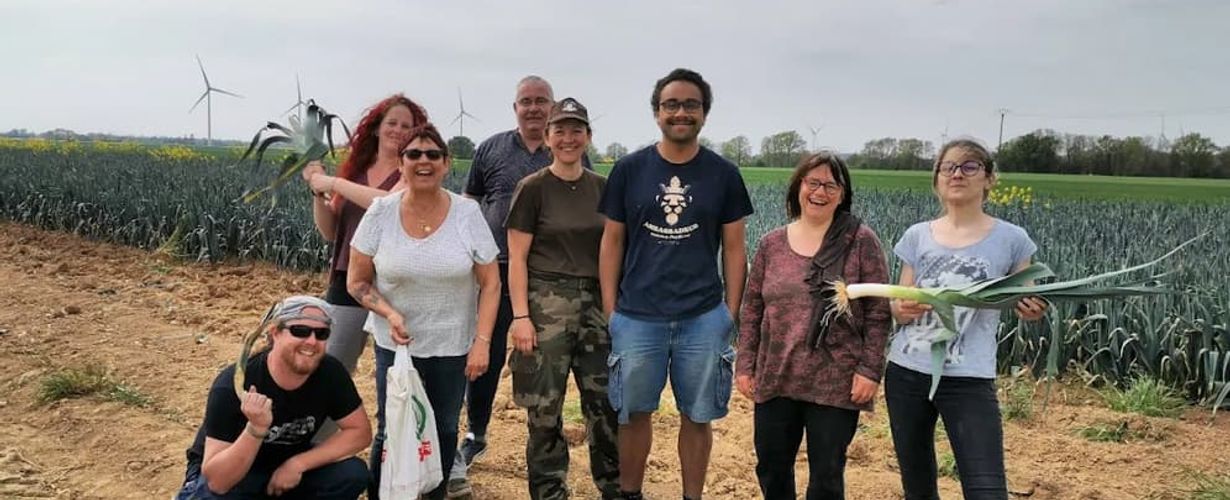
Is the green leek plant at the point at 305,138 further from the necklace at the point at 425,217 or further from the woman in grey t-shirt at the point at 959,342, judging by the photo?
the woman in grey t-shirt at the point at 959,342

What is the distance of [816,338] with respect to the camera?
2506 mm

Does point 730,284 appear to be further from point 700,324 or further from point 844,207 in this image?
point 844,207

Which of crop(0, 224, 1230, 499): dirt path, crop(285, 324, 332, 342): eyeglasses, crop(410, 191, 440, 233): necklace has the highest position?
crop(410, 191, 440, 233): necklace

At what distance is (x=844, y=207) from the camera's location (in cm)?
264

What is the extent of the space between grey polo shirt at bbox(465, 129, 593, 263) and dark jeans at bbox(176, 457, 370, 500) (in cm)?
102

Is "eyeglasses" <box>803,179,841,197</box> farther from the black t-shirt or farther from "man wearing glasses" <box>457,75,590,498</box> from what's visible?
the black t-shirt

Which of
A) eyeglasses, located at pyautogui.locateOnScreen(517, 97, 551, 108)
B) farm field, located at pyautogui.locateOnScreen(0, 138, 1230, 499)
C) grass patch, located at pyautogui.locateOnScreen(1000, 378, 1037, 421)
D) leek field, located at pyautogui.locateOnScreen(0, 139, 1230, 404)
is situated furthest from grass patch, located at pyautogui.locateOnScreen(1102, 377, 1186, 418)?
eyeglasses, located at pyautogui.locateOnScreen(517, 97, 551, 108)

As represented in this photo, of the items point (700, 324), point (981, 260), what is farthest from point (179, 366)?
point (981, 260)

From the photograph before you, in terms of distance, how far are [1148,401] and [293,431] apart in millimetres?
4313

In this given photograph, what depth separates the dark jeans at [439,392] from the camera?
287cm

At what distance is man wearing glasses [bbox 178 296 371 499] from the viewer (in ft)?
8.24

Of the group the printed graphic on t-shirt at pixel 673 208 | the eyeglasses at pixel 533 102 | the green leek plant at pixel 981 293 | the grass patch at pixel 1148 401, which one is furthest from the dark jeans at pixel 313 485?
the grass patch at pixel 1148 401

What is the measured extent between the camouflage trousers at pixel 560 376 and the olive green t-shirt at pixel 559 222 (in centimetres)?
6

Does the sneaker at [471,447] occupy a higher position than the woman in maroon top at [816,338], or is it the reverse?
the woman in maroon top at [816,338]
